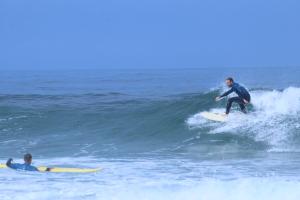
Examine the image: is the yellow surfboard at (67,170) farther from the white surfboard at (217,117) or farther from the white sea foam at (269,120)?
the white surfboard at (217,117)

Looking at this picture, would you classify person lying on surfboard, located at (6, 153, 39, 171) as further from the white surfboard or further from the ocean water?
the white surfboard

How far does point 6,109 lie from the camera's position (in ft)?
82.0

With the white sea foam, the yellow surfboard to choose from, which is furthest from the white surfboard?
the yellow surfboard

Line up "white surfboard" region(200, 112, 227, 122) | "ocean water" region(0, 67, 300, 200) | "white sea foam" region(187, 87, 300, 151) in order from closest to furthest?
"ocean water" region(0, 67, 300, 200) → "white sea foam" region(187, 87, 300, 151) → "white surfboard" region(200, 112, 227, 122)

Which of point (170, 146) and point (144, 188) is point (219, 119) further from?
point (144, 188)

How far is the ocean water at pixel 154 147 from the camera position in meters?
10.1

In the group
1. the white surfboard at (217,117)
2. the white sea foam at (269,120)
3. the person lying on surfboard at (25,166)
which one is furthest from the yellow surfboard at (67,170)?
the white surfboard at (217,117)

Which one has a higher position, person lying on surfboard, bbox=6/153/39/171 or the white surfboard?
the white surfboard

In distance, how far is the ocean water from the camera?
10102mm

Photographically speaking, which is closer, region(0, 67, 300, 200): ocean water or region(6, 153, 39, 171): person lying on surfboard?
region(0, 67, 300, 200): ocean water

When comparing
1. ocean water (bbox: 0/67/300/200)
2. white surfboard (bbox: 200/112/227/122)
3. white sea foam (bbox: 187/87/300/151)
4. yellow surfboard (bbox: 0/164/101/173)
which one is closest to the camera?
ocean water (bbox: 0/67/300/200)

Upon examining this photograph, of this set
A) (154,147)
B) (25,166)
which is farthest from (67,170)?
(154,147)

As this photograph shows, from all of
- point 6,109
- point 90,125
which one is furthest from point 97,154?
point 6,109

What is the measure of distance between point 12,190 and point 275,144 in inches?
336
